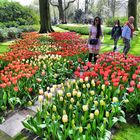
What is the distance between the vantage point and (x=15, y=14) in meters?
32.1

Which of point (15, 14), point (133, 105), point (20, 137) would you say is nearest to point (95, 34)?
point (133, 105)

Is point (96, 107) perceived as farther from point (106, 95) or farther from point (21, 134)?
point (21, 134)

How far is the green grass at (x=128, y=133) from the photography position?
16.2 feet

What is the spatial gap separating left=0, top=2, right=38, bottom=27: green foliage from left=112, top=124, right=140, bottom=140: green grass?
89.6ft

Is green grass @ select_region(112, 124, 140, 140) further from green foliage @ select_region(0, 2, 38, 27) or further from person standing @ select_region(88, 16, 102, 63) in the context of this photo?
green foliage @ select_region(0, 2, 38, 27)

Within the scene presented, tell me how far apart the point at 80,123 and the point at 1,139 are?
149 centimetres

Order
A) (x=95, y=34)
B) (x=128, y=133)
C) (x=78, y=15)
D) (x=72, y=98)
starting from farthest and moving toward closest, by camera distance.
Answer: (x=78, y=15) < (x=95, y=34) < (x=128, y=133) < (x=72, y=98)

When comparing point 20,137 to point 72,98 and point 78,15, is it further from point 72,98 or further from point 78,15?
point 78,15

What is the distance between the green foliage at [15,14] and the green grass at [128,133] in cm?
2730

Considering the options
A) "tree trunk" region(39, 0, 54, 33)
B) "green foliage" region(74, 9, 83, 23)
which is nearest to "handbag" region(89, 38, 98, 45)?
"tree trunk" region(39, 0, 54, 33)

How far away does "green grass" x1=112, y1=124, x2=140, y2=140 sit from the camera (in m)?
4.92

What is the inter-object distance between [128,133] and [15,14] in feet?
96.0

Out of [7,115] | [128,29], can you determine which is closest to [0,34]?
[128,29]

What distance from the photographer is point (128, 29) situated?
1062cm
